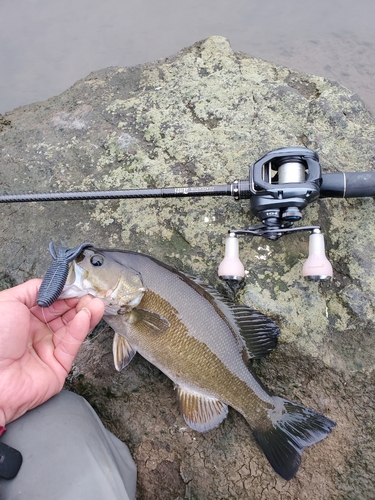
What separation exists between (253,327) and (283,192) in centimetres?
88

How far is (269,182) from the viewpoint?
2.76 meters

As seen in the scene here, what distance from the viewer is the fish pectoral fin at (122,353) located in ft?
9.41

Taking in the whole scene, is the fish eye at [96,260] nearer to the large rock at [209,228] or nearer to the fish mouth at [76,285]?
the fish mouth at [76,285]

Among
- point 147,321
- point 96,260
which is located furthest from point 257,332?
point 96,260

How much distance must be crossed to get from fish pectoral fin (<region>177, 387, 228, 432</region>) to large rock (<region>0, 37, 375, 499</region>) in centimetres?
14

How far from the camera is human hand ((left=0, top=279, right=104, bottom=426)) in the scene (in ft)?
8.09

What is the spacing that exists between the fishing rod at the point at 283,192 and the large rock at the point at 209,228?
0.84 feet

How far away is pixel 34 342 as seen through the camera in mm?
2760

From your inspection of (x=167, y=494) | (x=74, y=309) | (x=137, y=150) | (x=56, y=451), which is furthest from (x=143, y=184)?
(x=167, y=494)

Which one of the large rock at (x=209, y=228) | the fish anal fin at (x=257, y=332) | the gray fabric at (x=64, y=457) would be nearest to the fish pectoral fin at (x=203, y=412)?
the large rock at (x=209, y=228)

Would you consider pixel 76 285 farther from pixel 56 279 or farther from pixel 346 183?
pixel 346 183

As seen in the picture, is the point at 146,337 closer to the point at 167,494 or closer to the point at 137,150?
the point at 167,494

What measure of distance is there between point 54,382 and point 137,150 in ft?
6.20

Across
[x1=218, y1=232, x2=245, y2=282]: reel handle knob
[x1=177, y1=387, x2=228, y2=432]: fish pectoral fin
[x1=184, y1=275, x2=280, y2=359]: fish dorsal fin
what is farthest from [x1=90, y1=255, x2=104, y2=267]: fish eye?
[x1=177, y1=387, x2=228, y2=432]: fish pectoral fin
